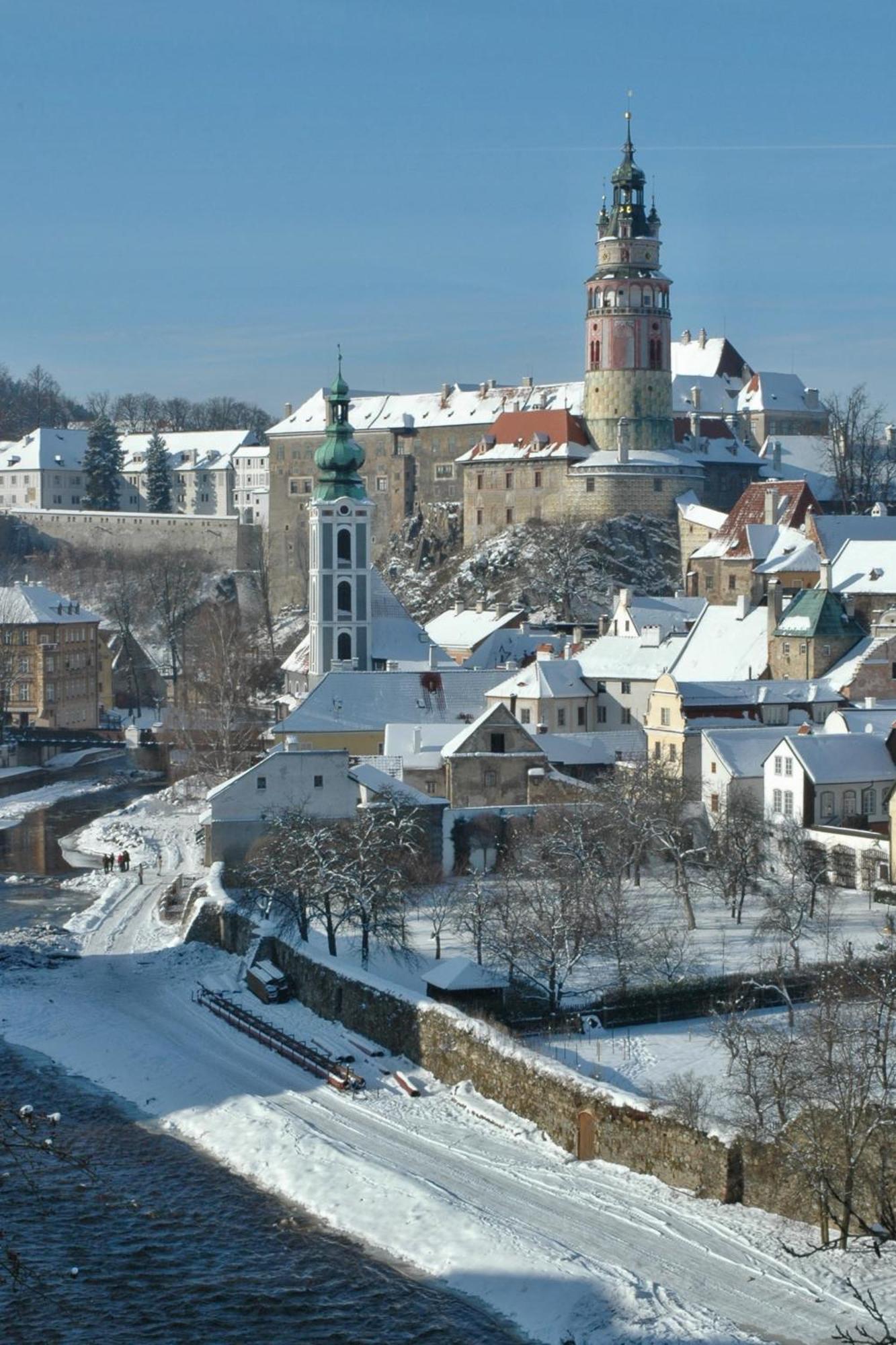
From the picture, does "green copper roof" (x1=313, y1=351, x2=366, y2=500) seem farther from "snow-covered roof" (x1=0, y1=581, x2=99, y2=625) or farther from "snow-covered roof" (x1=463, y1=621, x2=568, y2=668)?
"snow-covered roof" (x1=0, y1=581, x2=99, y2=625)

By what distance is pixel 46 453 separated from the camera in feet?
387

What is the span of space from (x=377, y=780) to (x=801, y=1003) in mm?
14188

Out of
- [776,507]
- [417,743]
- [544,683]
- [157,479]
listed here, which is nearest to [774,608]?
[544,683]

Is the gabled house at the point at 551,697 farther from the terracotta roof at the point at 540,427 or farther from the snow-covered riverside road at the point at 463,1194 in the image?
the terracotta roof at the point at 540,427

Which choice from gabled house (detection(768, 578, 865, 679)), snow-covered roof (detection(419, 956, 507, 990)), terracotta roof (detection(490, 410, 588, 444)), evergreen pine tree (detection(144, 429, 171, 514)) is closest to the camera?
snow-covered roof (detection(419, 956, 507, 990))

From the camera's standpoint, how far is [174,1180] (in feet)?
85.9

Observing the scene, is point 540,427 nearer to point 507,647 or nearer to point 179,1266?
point 507,647

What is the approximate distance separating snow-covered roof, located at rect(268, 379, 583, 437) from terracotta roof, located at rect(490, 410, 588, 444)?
113 inches

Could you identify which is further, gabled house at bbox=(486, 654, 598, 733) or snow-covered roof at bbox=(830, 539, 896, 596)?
snow-covered roof at bbox=(830, 539, 896, 596)

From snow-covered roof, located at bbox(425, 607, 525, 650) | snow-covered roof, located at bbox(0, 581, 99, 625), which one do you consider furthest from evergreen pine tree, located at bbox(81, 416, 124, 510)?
snow-covered roof, located at bbox(425, 607, 525, 650)

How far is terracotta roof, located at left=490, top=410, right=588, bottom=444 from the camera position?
86.1 meters

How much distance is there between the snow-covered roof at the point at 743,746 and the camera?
44.2 metres

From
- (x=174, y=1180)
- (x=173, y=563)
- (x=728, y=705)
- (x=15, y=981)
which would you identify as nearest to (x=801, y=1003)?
(x=174, y=1180)

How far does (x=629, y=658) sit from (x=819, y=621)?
5697mm
